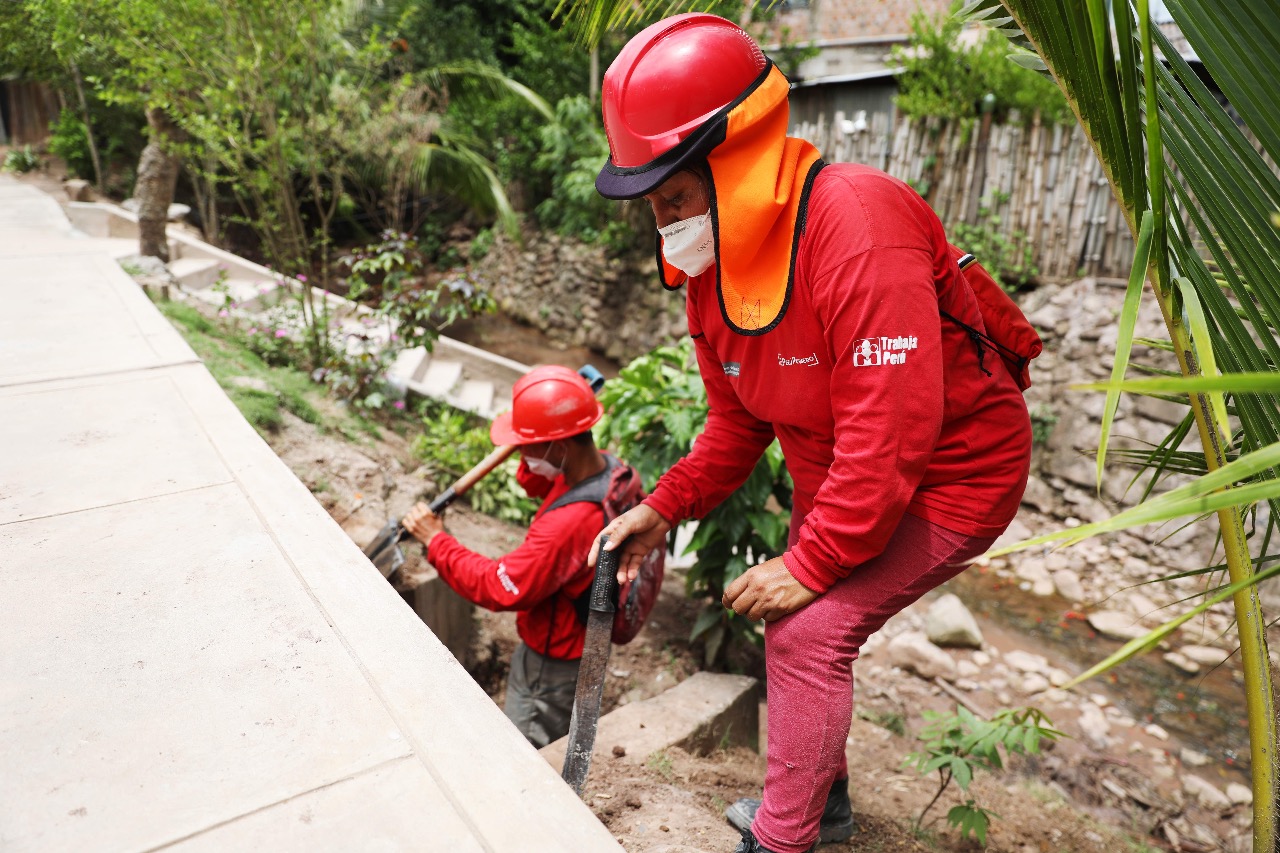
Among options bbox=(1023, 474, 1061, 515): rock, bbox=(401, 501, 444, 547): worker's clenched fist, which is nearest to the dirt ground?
bbox=(401, 501, 444, 547): worker's clenched fist

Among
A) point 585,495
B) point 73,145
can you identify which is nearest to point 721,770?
point 585,495

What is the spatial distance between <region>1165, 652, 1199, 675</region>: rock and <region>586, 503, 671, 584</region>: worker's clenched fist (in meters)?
5.04

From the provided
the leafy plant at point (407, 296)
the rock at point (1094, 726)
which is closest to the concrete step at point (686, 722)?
the rock at point (1094, 726)

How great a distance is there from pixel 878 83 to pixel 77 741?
10.8 meters

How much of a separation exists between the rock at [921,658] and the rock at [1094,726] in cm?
74

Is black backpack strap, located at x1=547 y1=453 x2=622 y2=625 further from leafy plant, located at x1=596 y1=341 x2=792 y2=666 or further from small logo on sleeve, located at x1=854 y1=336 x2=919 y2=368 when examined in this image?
small logo on sleeve, located at x1=854 y1=336 x2=919 y2=368

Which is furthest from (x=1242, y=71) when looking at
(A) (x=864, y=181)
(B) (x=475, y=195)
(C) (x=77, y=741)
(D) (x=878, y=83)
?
(B) (x=475, y=195)

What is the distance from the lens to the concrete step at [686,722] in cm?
294

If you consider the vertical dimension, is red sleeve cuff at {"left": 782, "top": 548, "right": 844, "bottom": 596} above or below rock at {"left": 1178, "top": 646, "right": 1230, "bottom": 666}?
above

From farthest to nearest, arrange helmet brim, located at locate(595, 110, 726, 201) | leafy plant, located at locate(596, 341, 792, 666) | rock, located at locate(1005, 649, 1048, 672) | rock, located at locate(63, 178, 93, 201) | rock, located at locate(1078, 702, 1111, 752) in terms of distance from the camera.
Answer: rock, located at locate(63, 178, 93, 201)
rock, located at locate(1005, 649, 1048, 672)
rock, located at locate(1078, 702, 1111, 752)
leafy plant, located at locate(596, 341, 792, 666)
helmet brim, located at locate(595, 110, 726, 201)

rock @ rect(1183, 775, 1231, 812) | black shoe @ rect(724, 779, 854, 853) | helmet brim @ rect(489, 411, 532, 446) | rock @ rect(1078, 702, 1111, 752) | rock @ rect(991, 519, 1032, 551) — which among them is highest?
helmet brim @ rect(489, 411, 532, 446)

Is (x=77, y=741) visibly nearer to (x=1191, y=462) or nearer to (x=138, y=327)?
(x=1191, y=462)

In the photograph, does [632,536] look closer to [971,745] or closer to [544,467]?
[544,467]

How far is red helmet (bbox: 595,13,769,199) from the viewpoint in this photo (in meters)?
1.71
